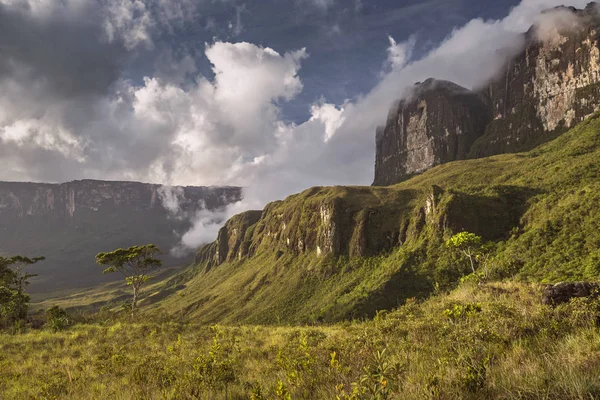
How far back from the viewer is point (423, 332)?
1009cm

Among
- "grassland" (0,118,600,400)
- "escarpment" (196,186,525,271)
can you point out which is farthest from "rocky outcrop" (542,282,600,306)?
"escarpment" (196,186,525,271)

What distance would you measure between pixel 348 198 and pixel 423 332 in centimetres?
14150

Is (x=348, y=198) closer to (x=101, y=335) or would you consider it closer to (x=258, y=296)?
(x=258, y=296)

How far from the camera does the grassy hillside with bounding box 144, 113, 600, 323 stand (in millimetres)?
62156

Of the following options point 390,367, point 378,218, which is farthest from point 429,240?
point 390,367

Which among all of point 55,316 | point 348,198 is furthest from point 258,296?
point 55,316

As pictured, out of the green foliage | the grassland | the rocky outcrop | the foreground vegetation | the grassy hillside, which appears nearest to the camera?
the foreground vegetation

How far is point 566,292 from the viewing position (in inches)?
405

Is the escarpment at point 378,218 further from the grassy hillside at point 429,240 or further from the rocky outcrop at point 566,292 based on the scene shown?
the rocky outcrop at point 566,292

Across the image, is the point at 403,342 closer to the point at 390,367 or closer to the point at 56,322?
the point at 390,367

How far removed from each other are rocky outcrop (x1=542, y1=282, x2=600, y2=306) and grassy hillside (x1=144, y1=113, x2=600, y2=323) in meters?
38.3

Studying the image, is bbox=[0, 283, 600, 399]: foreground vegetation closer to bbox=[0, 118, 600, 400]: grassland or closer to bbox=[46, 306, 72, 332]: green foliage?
bbox=[0, 118, 600, 400]: grassland

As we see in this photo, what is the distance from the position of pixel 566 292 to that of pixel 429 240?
95958mm

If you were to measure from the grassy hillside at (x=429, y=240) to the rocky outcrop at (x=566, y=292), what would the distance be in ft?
126
